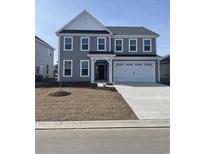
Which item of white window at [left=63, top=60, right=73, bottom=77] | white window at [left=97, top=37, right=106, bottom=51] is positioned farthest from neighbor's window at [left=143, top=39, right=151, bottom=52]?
white window at [left=63, top=60, right=73, bottom=77]

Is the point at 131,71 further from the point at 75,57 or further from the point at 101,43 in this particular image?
the point at 75,57

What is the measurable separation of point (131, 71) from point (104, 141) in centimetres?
1835

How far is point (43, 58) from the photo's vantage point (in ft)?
91.2

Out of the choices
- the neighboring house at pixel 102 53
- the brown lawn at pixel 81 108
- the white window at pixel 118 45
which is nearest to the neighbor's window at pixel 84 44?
the neighboring house at pixel 102 53

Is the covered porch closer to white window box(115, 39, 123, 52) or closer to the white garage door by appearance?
the white garage door

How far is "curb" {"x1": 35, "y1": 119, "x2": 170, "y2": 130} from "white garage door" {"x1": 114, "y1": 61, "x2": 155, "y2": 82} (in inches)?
595

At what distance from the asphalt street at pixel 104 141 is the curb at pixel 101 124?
0.38 metres

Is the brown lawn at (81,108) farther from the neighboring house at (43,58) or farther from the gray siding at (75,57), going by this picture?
the neighboring house at (43,58)

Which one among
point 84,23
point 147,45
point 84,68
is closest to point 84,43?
point 84,23

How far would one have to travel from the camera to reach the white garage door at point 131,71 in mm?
23500
